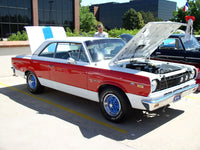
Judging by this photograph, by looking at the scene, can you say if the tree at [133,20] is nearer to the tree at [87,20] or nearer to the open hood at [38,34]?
the tree at [87,20]

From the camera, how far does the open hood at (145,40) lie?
14.2ft

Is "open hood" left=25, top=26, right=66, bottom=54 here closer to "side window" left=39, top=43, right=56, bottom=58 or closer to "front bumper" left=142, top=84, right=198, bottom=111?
"side window" left=39, top=43, right=56, bottom=58

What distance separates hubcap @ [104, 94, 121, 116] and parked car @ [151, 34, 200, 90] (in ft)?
15.9

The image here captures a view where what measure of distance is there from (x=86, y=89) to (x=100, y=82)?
0.48 m

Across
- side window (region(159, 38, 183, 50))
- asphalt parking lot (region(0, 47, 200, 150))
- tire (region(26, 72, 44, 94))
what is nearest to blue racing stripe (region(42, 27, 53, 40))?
tire (region(26, 72, 44, 94))

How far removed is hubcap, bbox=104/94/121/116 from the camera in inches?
174

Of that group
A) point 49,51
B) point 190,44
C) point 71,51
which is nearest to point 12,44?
point 49,51

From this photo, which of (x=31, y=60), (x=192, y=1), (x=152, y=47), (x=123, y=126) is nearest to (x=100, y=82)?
(x=123, y=126)

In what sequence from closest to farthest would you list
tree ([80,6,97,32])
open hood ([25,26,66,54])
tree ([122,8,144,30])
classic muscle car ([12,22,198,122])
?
classic muscle car ([12,22,198,122]), open hood ([25,26,66,54]), tree ([80,6,97,32]), tree ([122,8,144,30])

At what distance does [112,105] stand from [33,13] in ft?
101

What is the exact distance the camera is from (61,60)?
541cm

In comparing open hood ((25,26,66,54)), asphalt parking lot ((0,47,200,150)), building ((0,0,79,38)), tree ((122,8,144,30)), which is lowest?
asphalt parking lot ((0,47,200,150))

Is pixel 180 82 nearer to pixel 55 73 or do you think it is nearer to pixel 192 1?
pixel 55 73

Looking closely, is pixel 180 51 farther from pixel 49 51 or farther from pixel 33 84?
pixel 33 84
